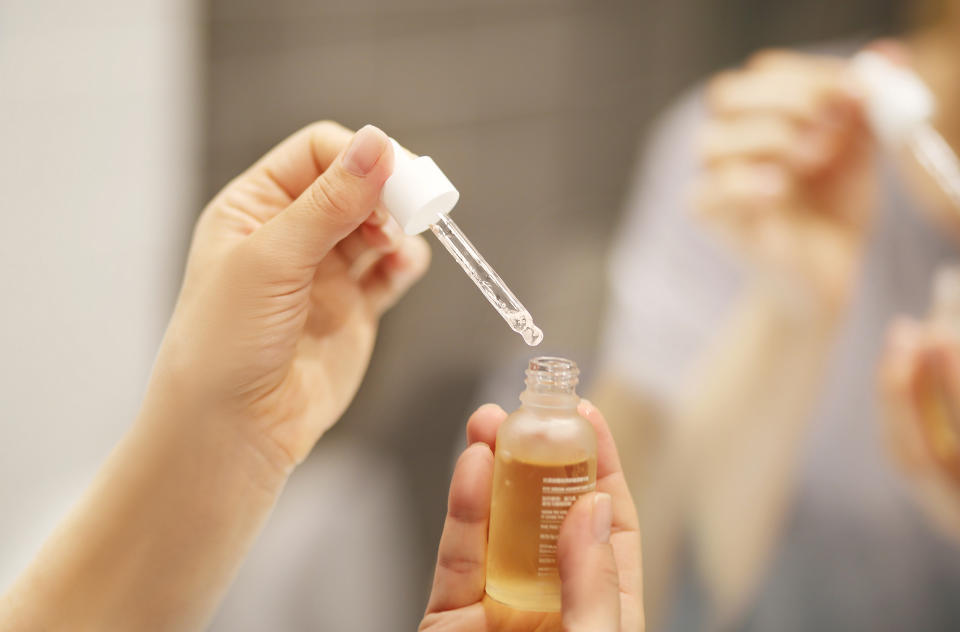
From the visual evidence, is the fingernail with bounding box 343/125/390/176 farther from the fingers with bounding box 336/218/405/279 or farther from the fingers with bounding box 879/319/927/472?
the fingers with bounding box 879/319/927/472

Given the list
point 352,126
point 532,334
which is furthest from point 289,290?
point 352,126

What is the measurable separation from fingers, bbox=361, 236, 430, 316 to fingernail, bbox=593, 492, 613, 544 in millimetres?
288

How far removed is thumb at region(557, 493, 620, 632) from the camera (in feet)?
1.50

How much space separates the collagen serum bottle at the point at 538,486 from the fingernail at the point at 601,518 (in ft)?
0.07

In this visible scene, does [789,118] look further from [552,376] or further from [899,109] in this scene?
[552,376]

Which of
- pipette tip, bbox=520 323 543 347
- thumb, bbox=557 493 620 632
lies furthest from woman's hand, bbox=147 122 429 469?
thumb, bbox=557 493 620 632

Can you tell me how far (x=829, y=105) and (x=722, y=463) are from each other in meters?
0.55

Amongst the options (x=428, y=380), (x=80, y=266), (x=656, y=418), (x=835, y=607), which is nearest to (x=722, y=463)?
(x=656, y=418)

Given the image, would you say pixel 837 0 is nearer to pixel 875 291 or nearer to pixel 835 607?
pixel 875 291

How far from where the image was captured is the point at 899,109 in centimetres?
89

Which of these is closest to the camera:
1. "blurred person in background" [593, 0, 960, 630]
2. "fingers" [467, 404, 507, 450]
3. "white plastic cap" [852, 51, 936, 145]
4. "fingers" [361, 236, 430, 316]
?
"fingers" [467, 404, 507, 450]

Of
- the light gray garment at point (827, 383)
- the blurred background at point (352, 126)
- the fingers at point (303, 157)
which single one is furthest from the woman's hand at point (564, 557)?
the light gray garment at point (827, 383)

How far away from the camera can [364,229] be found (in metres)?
0.62

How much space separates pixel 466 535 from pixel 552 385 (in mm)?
127
